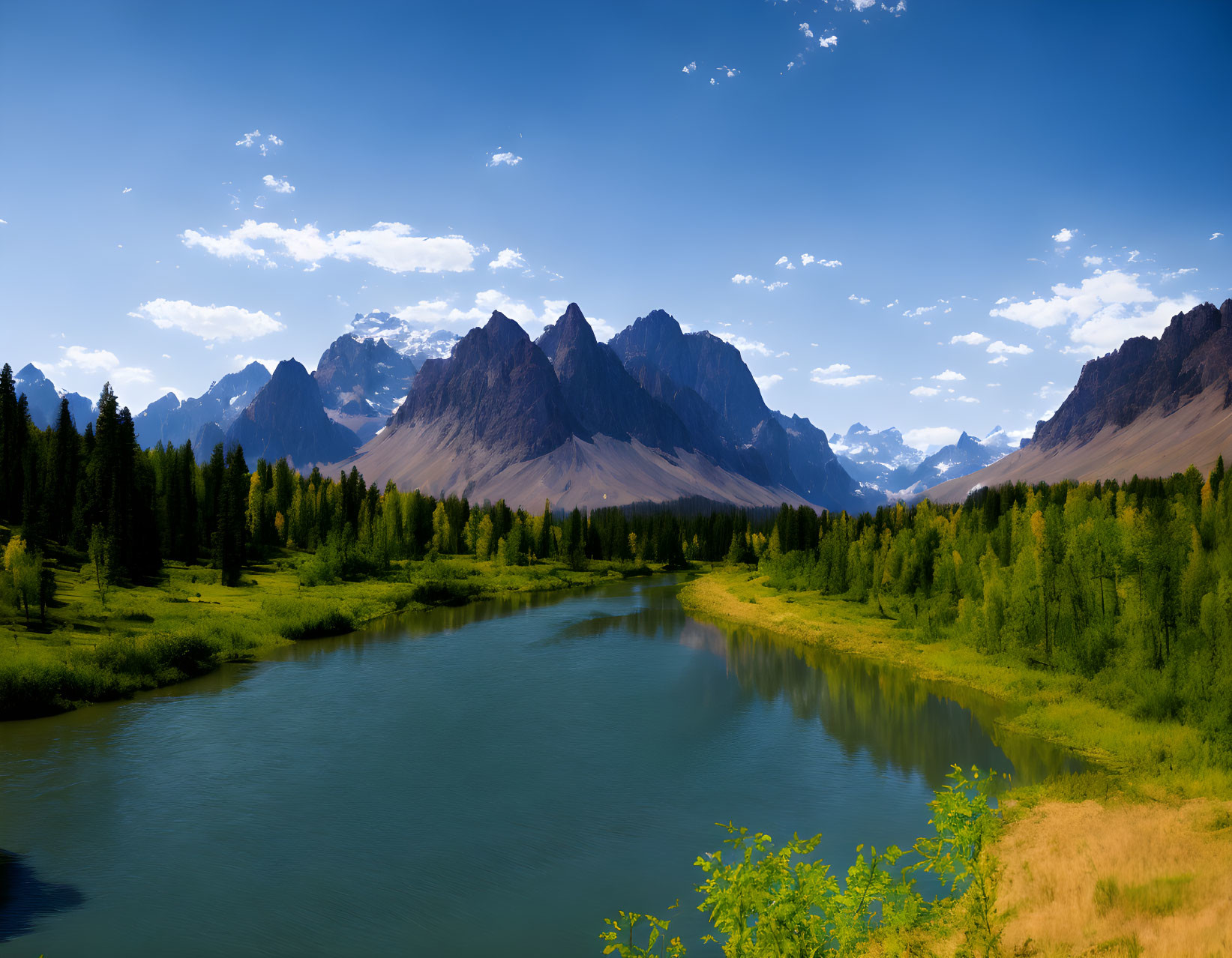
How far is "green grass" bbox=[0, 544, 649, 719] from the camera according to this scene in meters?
40.4

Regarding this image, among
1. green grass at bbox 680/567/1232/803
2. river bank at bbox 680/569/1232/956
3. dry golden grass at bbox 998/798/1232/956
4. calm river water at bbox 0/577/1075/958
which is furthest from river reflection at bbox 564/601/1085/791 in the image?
dry golden grass at bbox 998/798/1232/956

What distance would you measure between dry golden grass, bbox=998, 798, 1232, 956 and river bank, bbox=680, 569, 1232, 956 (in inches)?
1.6

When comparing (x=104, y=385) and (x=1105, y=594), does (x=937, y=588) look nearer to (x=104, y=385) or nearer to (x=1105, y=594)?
(x=1105, y=594)

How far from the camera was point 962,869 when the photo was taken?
65.5 ft

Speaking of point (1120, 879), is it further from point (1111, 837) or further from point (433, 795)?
point (433, 795)

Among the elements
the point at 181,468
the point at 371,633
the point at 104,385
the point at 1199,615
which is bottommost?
the point at 371,633

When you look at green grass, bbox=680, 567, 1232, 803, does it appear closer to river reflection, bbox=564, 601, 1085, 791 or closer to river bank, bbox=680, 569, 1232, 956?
river bank, bbox=680, 569, 1232, 956

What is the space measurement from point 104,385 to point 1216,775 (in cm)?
11416

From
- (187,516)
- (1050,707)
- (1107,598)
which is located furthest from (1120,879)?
(187,516)

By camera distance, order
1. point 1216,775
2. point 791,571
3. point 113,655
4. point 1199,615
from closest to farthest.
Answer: point 1216,775
point 1199,615
point 113,655
point 791,571

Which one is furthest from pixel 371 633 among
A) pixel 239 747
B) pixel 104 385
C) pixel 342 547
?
pixel 104 385

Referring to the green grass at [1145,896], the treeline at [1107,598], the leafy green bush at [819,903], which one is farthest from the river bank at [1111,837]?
the treeline at [1107,598]

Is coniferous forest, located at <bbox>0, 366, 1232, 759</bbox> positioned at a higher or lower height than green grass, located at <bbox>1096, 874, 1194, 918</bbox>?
higher

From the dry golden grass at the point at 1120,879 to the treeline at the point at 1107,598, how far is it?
8381mm
